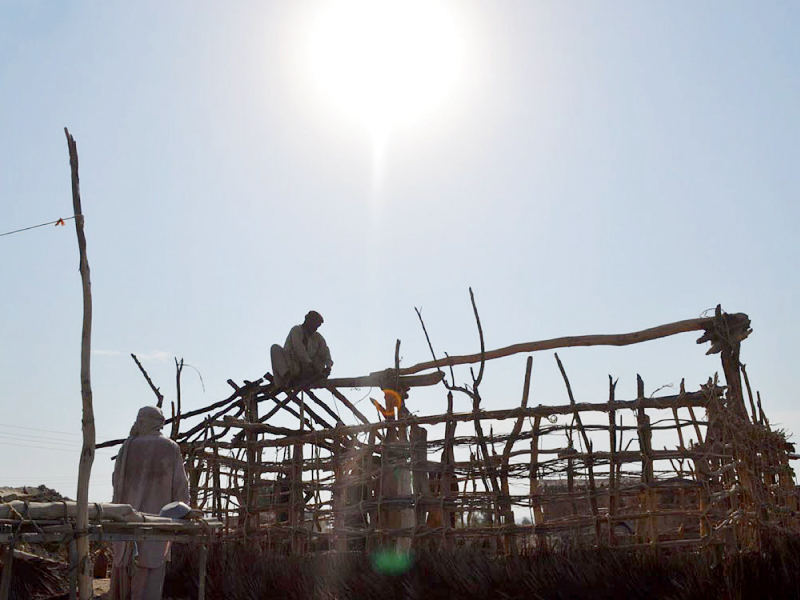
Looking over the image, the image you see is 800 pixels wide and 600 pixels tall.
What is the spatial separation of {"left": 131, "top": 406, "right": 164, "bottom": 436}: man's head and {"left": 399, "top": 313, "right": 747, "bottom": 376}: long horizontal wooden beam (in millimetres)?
3716

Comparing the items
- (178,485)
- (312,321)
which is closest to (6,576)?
(178,485)

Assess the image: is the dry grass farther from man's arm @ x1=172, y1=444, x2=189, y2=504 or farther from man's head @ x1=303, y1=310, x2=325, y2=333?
man's head @ x1=303, y1=310, x2=325, y2=333

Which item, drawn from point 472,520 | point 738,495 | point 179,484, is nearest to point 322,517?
point 472,520

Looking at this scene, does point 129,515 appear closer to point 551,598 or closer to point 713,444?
point 551,598

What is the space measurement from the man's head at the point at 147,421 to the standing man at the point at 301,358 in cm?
361

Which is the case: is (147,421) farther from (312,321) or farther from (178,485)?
(312,321)

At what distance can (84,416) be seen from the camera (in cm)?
514

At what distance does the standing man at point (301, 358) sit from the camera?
1064 cm

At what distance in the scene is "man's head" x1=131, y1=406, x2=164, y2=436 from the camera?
6969mm

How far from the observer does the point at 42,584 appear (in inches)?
348

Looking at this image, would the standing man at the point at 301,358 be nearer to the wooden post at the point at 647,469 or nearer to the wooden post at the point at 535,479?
the wooden post at the point at 535,479

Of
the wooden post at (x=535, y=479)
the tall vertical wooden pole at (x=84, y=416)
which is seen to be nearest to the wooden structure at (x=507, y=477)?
the wooden post at (x=535, y=479)

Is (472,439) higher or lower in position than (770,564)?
higher

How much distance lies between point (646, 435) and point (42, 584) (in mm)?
6447
